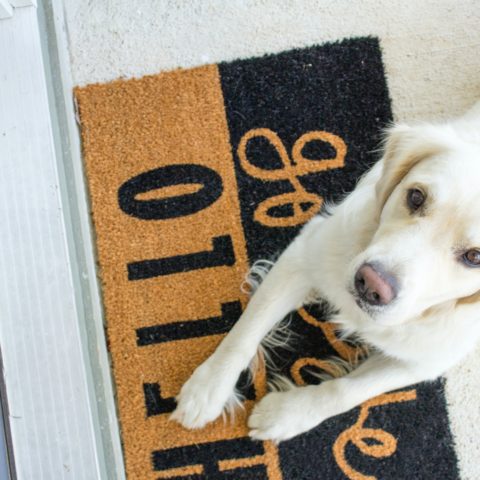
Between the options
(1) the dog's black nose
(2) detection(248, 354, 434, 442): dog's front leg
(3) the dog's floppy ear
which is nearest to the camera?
(1) the dog's black nose

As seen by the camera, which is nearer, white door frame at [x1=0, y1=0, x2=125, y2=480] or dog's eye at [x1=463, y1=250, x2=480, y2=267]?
dog's eye at [x1=463, y1=250, x2=480, y2=267]

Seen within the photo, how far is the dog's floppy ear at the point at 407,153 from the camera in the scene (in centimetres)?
142

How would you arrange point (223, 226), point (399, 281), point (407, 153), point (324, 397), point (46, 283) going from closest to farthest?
1. point (399, 281)
2. point (407, 153)
3. point (324, 397)
4. point (46, 283)
5. point (223, 226)

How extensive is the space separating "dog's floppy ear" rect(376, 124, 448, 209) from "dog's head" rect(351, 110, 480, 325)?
3cm

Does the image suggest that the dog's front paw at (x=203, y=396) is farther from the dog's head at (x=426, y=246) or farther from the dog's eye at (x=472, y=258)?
the dog's eye at (x=472, y=258)

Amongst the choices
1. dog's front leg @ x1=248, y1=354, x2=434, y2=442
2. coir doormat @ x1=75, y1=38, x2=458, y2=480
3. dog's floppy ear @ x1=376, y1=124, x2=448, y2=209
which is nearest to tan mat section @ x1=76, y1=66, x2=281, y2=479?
coir doormat @ x1=75, y1=38, x2=458, y2=480

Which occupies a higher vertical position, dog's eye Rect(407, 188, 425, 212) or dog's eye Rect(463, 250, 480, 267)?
dog's eye Rect(407, 188, 425, 212)

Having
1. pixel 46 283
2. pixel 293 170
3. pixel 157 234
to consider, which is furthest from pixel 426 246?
pixel 46 283

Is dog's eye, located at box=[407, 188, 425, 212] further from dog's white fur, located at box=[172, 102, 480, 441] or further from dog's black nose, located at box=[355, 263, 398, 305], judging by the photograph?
dog's black nose, located at box=[355, 263, 398, 305]

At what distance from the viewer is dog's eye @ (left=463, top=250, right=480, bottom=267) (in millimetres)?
1300

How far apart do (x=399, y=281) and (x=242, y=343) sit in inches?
26.0

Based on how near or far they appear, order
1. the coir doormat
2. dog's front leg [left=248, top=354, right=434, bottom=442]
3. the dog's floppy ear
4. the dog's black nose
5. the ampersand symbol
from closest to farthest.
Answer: the dog's black nose → the dog's floppy ear → dog's front leg [left=248, top=354, right=434, bottom=442] → the coir doormat → the ampersand symbol

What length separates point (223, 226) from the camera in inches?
77.9

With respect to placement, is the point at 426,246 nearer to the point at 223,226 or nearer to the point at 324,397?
the point at 324,397
